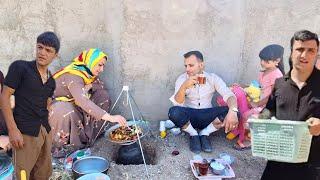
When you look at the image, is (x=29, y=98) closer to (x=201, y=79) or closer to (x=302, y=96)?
(x=201, y=79)

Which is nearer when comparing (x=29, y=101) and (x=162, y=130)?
(x=29, y=101)

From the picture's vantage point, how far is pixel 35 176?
4121 millimetres

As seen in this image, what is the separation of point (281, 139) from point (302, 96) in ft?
1.32

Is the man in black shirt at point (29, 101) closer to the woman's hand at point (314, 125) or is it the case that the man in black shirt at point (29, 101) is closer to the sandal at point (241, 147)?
the woman's hand at point (314, 125)

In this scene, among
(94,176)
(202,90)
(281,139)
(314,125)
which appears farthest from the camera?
(202,90)

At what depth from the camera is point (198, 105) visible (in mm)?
5730

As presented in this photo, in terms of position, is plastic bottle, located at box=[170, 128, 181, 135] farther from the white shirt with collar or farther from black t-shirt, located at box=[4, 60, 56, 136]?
black t-shirt, located at box=[4, 60, 56, 136]

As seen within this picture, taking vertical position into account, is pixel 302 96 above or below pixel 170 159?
above

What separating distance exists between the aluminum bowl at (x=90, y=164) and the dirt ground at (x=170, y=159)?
0.13 meters

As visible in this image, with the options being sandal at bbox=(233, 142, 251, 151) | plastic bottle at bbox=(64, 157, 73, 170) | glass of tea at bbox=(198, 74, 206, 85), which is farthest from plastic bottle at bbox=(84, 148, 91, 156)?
sandal at bbox=(233, 142, 251, 151)

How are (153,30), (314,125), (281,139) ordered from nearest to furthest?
(314,125), (281,139), (153,30)

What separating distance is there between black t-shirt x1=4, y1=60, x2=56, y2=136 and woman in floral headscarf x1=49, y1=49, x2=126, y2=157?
1.16 m

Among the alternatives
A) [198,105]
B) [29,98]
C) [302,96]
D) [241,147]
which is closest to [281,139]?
[302,96]

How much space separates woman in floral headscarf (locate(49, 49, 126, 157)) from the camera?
5.11 metres
